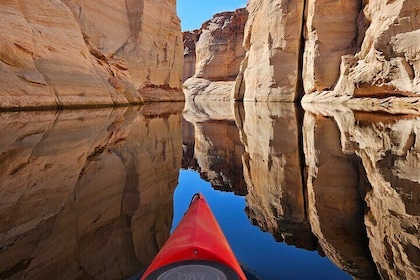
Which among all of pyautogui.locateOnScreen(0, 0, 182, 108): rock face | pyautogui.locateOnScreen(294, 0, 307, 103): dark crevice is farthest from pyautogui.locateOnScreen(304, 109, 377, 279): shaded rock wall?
pyautogui.locateOnScreen(294, 0, 307, 103): dark crevice

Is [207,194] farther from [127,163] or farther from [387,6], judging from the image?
[387,6]

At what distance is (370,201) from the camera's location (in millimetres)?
3949

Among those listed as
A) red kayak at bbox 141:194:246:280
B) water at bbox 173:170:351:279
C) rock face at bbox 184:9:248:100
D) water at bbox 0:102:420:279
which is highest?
rock face at bbox 184:9:248:100

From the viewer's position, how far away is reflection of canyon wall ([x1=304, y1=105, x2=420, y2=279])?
2729mm

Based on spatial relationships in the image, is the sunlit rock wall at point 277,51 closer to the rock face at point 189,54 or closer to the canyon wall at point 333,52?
the canyon wall at point 333,52

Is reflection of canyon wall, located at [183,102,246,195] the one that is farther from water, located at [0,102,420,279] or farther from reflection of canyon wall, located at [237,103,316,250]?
reflection of canyon wall, located at [237,103,316,250]

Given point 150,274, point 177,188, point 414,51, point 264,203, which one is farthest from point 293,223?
point 414,51

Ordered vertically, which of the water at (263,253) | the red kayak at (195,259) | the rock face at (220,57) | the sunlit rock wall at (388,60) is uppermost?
the rock face at (220,57)

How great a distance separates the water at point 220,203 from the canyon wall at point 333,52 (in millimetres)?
8498

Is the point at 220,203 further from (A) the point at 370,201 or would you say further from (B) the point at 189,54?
(B) the point at 189,54

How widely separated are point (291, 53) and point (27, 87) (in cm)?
1919

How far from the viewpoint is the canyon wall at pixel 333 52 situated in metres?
14.8

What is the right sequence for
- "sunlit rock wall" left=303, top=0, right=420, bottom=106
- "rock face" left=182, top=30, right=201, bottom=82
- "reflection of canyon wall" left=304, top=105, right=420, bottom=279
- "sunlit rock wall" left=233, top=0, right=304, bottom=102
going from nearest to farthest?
1. "reflection of canyon wall" left=304, top=105, right=420, bottom=279
2. "sunlit rock wall" left=303, top=0, right=420, bottom=106
3. "sunlit rock wall" left=233, top=0, right=304, bottom=102
4. "rock face" left=182, top=30, right=201, bottom=82

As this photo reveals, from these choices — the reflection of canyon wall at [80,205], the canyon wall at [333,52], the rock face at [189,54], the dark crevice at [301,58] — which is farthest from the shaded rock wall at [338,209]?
the rock face at [189,54]
